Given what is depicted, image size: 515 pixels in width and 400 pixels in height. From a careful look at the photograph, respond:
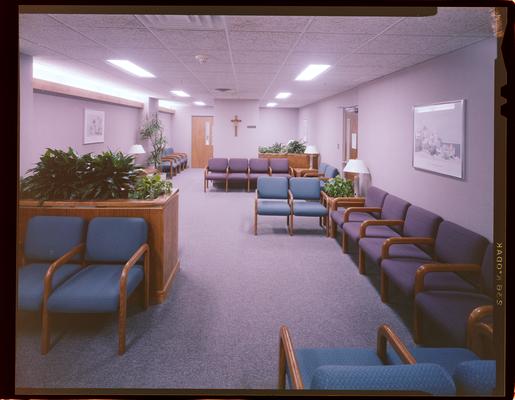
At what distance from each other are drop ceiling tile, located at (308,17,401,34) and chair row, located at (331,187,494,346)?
3.50 feet

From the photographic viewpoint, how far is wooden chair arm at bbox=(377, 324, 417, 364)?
1098 mm

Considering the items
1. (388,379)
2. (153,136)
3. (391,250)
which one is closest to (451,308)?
(391,250)

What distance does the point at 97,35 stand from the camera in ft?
7.48

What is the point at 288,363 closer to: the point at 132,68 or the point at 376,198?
the point at 376,198

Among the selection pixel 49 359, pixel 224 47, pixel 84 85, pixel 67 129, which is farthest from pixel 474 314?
pixel 84 85

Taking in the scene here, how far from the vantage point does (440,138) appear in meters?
2.44

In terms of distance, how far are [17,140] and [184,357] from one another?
3.36 feet

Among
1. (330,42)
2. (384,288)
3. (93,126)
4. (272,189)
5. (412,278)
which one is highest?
(330,42)

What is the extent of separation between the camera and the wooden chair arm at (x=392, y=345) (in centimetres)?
110

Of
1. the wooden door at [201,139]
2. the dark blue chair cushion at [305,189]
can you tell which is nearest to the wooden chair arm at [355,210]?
the dark blue chair cushion at [305,189]

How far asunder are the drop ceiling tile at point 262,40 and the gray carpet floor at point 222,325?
1.41m

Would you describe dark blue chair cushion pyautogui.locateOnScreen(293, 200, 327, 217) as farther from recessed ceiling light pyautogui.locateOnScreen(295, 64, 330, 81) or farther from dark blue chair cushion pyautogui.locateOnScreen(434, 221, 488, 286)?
dark blue chair cushion pyautogui.locateOnScreen(434, 221, 488, 286)

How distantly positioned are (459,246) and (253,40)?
61.2 inches

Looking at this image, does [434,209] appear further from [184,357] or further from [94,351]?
[94,351]
